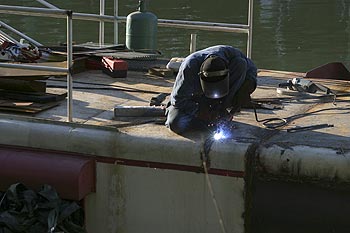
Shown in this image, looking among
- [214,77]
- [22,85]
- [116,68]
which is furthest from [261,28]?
[214,77]

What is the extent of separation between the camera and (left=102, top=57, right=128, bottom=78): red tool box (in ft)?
24.7

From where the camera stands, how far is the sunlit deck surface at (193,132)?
5375 millimetres

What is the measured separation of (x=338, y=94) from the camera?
22.2 ft

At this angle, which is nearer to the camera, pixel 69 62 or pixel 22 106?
pixel 69 62

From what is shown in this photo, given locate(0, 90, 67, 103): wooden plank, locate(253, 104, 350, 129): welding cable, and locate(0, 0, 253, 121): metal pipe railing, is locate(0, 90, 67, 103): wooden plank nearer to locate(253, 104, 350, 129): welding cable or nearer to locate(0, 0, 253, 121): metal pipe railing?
locate(0, 0, 253, 121): metal pipe railing

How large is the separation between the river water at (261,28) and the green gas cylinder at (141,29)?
8.07 meters

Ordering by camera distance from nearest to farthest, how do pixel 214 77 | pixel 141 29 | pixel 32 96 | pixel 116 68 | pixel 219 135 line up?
pixel 214 77
pixel 219 135
pixel 32 96
pixel 116 68
pixel 141 29

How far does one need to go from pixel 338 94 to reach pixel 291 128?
1.42 metres

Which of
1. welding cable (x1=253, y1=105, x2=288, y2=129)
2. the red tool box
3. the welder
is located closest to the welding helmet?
the welder

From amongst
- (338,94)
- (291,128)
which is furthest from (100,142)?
(338,94)

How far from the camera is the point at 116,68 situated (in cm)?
753

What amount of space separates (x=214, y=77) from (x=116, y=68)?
8.29 feet

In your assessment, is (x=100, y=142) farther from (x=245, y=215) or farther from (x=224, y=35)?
(x=224, y=35)

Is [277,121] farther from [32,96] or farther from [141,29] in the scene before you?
[141,29]
